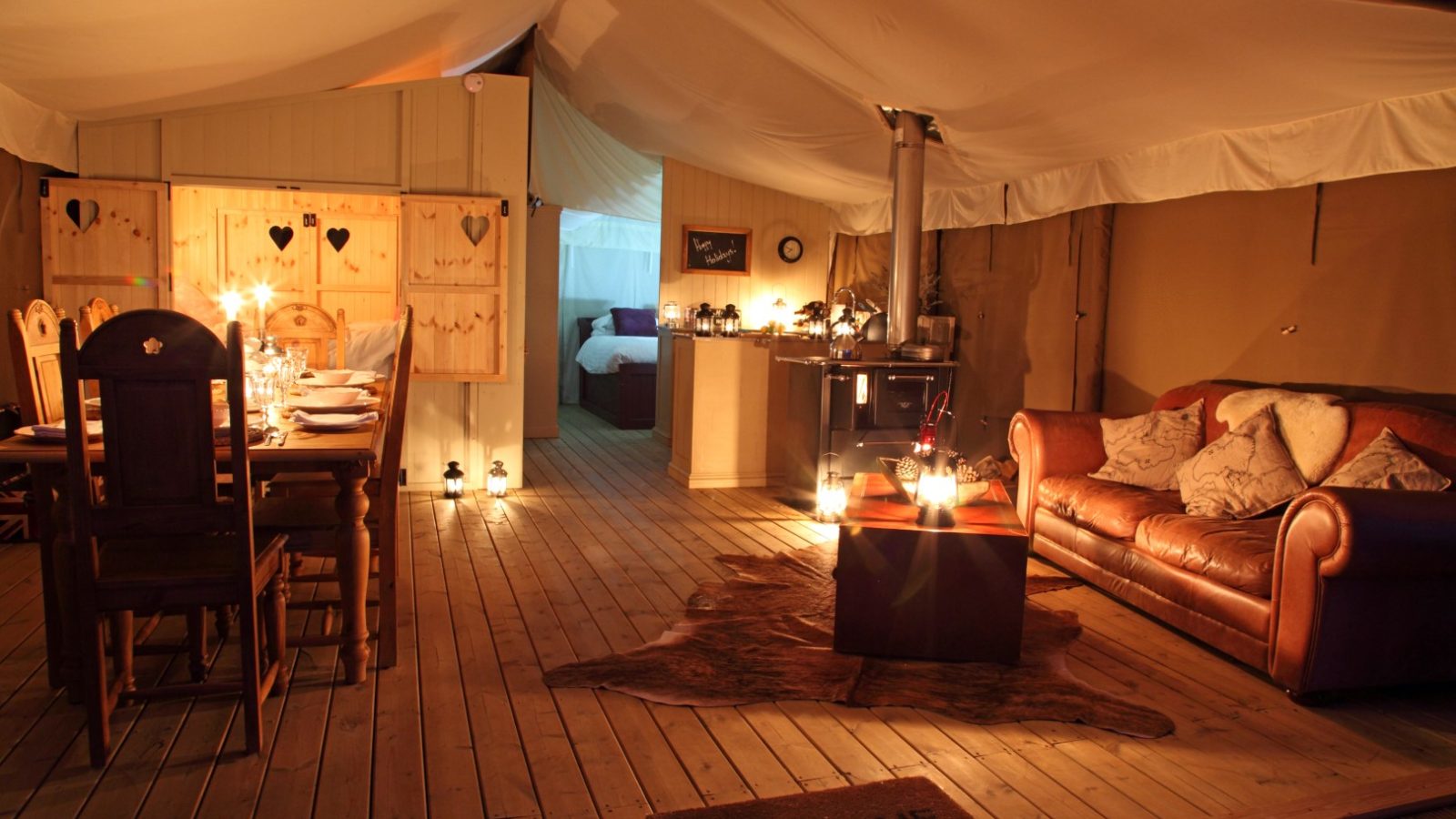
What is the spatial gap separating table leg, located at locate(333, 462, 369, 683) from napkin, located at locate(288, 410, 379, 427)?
0.77ft

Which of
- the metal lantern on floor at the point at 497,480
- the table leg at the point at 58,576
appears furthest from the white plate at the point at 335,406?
the metal lantern on floor at the point at 497,480

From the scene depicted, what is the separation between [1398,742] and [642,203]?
768cm

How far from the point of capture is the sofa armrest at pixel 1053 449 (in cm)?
456

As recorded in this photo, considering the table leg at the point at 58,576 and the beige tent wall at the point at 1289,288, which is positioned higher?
the beige tent wall at the point at 1289,288

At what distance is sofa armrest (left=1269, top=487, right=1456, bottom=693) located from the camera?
281cm

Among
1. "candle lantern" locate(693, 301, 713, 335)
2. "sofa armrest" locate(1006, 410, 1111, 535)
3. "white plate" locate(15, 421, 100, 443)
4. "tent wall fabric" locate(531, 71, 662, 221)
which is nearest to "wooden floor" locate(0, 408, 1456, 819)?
"white plate" locate(15, 421, 100, 443)

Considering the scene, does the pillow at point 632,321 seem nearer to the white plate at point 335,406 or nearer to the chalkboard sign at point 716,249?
the chalkboard sign at point 716,249

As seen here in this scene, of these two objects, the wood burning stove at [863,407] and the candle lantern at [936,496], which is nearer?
the candle lantern at [936,496]

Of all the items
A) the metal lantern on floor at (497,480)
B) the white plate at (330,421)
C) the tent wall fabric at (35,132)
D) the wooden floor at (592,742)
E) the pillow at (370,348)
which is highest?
the tent wall fabric at (35,132)

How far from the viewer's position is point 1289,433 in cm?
377

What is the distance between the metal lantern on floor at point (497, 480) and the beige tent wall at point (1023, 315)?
2.83 m

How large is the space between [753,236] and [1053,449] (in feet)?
13.0

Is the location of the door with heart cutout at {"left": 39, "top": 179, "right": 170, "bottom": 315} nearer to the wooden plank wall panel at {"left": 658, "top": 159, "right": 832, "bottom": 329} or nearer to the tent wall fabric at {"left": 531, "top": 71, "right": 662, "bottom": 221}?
the tent wall fabric at {"left": 531, "top": 71, "right": 662, "bottom": 221}

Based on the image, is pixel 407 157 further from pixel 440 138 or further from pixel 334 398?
pixel 334 398
